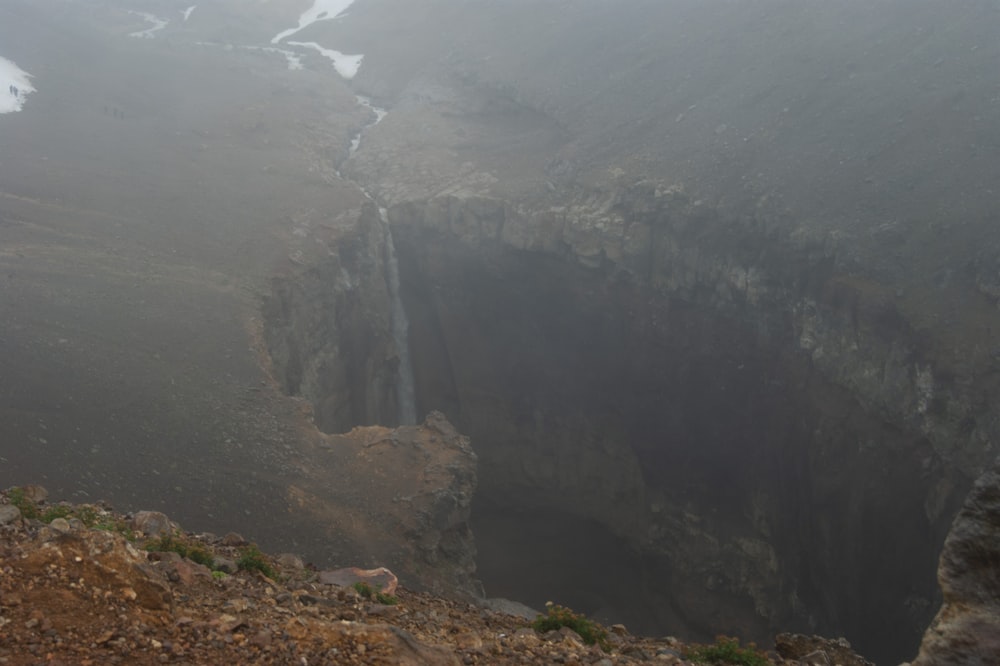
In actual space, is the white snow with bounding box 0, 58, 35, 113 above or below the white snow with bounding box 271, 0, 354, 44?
below

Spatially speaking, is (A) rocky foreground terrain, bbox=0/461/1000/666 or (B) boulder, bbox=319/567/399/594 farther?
(B) boulder, bbox=319/567/399/594

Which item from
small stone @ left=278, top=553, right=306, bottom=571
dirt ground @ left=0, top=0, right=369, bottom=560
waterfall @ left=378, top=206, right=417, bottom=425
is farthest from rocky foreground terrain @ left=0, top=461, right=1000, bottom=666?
waterfall @ left=378, top=206, right=417, bottom=425

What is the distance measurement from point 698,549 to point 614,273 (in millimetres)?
10189

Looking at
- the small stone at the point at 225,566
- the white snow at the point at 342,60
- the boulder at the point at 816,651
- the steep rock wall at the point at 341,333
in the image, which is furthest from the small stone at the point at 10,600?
the white snow at the point at 342,60

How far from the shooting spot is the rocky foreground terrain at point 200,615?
685 centimetres

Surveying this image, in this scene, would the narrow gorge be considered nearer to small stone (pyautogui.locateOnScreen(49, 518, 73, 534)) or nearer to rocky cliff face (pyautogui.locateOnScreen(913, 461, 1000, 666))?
small stone (pyautogui.locateOnScreen(49, 518, 73, 534))

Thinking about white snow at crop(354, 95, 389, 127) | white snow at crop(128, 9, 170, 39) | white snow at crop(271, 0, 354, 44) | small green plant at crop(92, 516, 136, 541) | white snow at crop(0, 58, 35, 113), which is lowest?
small green plant at crop(92, 516, 136, 541)

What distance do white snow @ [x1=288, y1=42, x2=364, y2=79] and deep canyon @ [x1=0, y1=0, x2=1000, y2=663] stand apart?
1455cm

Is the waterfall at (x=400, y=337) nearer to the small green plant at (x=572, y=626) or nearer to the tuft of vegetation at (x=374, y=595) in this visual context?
the tuft of vegetation at (x=374, y=595)

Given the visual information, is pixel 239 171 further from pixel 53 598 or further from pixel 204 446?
pixel 53 598

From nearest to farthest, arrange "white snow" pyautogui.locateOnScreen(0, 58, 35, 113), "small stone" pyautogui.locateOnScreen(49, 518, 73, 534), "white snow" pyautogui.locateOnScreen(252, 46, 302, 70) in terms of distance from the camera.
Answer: "small stone" pyautogui.locateOnScreen(49, 518, 73, 534), "white snow" pyautogui.locateOnScreen(0, 58, 35, 113), "white snow" pyautogui.locateOnScreen(252, 46, 302, 70)

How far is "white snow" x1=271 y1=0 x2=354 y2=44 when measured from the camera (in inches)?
2680

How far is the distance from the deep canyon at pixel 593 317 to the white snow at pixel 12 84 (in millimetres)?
1156

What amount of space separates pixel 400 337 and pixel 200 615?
25701 mm
